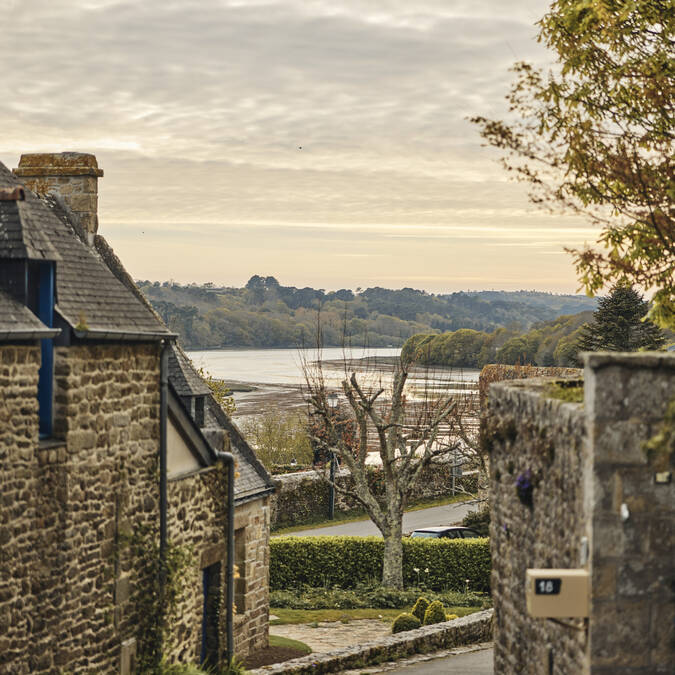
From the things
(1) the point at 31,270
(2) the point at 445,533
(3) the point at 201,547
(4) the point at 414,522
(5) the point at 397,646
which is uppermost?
(1) the point at 31,270

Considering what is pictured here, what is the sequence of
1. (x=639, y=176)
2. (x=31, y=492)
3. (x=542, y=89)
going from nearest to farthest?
(x=31, y=492), (x=639, y=176), (x=542, y=89)

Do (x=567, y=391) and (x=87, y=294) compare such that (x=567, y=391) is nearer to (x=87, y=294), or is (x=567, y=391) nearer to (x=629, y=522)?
(x=629, y=522)

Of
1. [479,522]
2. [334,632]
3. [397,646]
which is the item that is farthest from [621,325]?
[397,646]

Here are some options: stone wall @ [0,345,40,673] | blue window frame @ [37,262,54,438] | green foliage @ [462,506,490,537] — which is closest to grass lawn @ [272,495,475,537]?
green foliage @ [462,506,490,537]

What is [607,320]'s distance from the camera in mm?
39938

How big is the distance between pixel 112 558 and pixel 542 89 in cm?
872

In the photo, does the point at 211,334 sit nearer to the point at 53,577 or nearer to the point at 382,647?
the point at 382,647

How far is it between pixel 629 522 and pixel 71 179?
40.4ft

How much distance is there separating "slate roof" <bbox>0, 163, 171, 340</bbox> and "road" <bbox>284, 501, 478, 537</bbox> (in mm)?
21367

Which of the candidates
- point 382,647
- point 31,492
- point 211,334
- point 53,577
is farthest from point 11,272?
point 211,334

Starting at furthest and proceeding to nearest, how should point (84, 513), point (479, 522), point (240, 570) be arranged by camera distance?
point (479, 522), point (240, 570), point (84, 513)

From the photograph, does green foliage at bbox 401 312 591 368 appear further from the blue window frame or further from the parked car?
the blue window frame

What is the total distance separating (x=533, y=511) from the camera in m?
9.80

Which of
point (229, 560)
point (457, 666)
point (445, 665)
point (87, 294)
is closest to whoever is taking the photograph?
point (87, 294)
